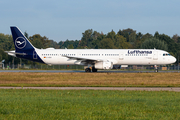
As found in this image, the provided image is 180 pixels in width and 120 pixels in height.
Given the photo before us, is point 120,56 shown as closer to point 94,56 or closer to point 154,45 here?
point 94,56

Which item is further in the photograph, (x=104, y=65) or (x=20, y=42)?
(x=20, y=42)

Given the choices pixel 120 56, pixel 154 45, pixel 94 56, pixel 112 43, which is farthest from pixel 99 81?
pixel 112 43

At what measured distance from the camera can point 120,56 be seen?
150 feet

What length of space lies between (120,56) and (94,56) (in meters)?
4.74

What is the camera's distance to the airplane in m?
45.5

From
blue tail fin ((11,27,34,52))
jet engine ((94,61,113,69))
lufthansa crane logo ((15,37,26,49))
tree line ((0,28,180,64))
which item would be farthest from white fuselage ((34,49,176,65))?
tree line ((0,28,180,64))

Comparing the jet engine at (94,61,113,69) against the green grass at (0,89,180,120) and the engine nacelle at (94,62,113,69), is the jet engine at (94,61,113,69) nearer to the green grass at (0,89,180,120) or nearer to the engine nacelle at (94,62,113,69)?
the engine nacelle at (94,62,113,69)

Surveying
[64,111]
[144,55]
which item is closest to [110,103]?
[64,111]

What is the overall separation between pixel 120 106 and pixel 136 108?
0.86m

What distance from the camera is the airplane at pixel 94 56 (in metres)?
45.5

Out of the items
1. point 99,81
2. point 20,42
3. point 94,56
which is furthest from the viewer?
point 20,42

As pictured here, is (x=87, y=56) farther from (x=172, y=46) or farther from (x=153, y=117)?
(x=172, y=46)

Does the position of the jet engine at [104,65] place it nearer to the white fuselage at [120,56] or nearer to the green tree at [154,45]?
the white fuselage at [120,56]

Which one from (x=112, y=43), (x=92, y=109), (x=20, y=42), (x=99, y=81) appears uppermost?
(x=112, y=43)
